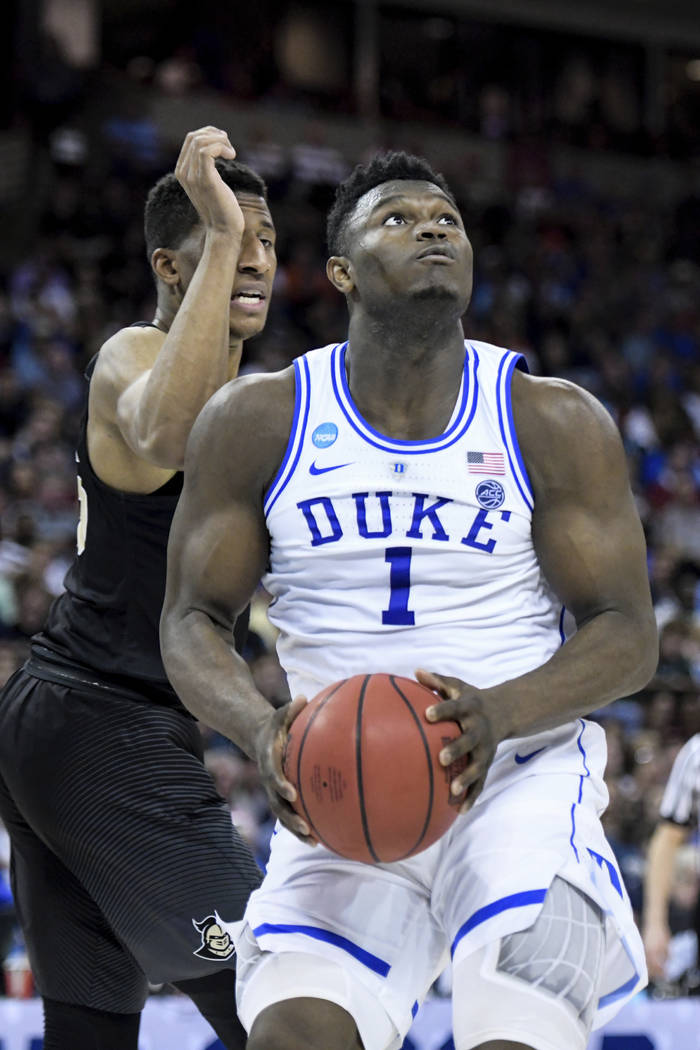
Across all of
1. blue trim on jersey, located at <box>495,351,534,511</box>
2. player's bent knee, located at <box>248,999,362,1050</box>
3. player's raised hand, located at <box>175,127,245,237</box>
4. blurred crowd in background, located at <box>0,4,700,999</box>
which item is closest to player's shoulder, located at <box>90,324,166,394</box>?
player's raised hand, located at <box>175,127,245,237</box>

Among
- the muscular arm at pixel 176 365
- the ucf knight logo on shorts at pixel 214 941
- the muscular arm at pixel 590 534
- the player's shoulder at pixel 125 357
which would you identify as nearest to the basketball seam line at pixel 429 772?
the muscular arm at pixel 590 534

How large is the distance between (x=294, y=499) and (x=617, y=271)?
16.3 m

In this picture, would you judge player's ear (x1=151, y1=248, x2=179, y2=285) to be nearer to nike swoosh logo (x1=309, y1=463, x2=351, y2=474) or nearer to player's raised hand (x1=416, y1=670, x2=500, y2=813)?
nike swoosh logo (x1=309, y1=463, x2=351, y2=474)

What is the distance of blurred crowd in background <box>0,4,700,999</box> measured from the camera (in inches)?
383

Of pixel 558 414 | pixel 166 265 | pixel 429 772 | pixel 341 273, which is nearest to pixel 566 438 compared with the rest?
pixel 558 414

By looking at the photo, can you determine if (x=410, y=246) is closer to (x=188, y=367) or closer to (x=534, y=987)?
(x=188, y=367)

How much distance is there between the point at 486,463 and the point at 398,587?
0.98 feet

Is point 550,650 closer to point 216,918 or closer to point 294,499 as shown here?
point 294,499

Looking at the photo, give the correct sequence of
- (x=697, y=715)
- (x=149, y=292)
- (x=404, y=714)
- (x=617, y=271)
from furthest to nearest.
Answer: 1. (x=617, y=271)
2. (x=149, y=292)
3. (x=697, y=715)
4. (x=404, y=714)

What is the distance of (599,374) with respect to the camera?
16.0 meters

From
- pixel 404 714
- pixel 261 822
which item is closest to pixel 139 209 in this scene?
pixel 261 822

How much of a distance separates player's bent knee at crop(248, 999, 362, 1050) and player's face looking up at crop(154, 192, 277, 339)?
1607 mm

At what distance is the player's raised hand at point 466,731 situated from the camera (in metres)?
2.54

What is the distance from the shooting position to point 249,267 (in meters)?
3.58
